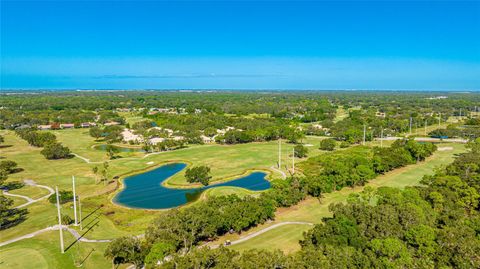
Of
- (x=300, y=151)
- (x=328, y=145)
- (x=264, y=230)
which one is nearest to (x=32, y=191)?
(x=264, y=230)

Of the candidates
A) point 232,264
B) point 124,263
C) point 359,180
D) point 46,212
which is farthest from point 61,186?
point 359,180

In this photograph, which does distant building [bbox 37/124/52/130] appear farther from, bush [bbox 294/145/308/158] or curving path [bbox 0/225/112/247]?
curving path [bbox 0/225/112/247]

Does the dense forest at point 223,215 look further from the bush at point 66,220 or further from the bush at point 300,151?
the bush at point 300,151

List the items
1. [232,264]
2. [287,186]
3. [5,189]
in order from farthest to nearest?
[5,189]
[287,186]
[232,264]


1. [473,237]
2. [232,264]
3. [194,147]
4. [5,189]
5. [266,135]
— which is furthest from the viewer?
[266,135]

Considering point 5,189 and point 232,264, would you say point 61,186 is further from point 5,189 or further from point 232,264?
point 232,264

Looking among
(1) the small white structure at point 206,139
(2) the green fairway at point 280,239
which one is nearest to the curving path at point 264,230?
(2) the green fairway at point 280,239

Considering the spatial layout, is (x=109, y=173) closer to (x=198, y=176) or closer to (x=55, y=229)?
(x=198, y=176)

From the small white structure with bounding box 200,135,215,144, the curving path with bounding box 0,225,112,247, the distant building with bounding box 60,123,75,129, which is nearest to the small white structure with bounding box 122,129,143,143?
the small white structure with bounding box 200,135,215,144
